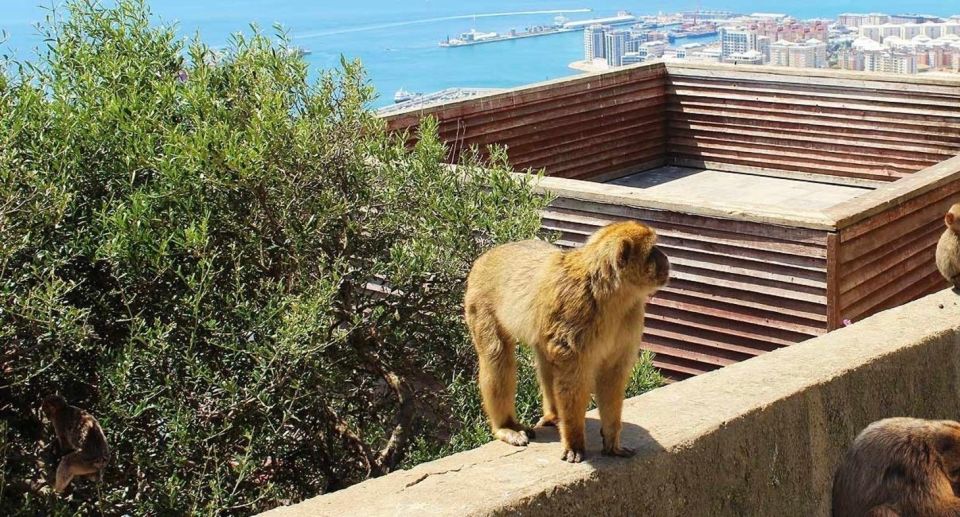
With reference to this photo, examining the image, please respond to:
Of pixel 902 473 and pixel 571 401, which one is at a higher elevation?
pixel 571 401

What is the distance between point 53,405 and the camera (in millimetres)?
4672

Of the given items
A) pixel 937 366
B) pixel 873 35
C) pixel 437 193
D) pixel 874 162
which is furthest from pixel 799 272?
pixel 873 35

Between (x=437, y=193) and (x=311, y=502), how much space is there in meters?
3.23

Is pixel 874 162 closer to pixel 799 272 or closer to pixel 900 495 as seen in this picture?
pixel 799 272

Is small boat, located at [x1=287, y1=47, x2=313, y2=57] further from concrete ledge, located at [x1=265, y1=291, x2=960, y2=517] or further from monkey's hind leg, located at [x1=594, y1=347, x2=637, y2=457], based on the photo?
monkey's hind leg, located at [x1=594, y1=347, x2=637, y2=457]

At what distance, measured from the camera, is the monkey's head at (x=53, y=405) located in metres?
4.64

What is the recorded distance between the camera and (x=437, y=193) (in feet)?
20.1

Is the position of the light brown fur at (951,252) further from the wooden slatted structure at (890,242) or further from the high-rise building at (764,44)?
the high-rise building at (764,44)

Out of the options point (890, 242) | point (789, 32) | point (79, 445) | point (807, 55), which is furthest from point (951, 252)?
point (789, 32)

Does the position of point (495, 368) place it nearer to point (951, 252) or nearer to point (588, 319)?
point (588, 319)

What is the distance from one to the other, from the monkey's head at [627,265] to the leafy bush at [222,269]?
1609 mm

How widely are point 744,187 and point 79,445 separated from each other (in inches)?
381

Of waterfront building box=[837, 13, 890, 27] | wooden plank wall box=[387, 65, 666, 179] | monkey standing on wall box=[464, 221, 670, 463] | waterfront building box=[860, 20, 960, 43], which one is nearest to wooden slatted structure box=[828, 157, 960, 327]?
wooden plank wall box=[387, 65, 666, 179]

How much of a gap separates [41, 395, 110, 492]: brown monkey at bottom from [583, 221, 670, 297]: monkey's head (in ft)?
6.49
